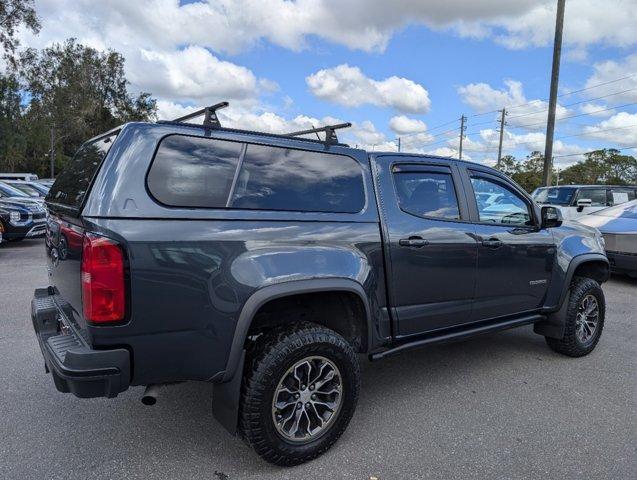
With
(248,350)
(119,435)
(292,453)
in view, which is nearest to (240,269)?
(248,350)

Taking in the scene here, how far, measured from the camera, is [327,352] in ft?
9.38

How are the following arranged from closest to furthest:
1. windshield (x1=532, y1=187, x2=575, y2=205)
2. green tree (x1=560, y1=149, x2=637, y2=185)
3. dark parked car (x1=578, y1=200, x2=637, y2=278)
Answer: dark parked car (x1=578, y1=200, x2=637, y2=278) < windshield (x1=532, y1=187, x2=575, y2=205) < green tree (x1=560, y1=149, x2=637, y2=185)

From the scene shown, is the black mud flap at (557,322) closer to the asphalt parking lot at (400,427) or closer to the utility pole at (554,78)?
the asphalt parking lot at (400,427)

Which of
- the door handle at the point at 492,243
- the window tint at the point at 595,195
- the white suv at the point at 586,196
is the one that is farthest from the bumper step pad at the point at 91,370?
the window tint at the point at 595,195

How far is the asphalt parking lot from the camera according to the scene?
2781 mm

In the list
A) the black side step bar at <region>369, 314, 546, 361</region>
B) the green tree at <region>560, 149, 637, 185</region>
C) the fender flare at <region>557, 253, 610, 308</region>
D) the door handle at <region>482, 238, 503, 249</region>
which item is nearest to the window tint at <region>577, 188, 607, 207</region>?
the fender flare at <region>557, 253, 610, 308</region>

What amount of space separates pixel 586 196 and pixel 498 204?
10.6 meters

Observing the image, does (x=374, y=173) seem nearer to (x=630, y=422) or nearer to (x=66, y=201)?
(x=66, y=201)

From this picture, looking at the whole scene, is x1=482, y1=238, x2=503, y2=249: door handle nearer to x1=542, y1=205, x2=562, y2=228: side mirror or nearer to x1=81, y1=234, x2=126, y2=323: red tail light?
x1=542, y1=205, x2=562, y2=228: side mirror

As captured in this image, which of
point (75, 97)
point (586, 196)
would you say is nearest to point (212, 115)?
point (586, 196)

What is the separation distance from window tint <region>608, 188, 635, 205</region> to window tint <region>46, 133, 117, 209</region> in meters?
13.9

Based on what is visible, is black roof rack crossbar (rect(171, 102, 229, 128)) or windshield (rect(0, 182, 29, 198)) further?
windshield (rect(0, 182, 29, 198))

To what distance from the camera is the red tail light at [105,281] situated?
7.55 ft

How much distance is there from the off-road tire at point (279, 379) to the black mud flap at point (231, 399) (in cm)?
4
